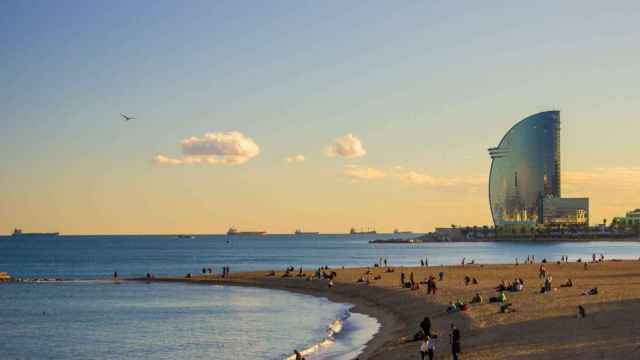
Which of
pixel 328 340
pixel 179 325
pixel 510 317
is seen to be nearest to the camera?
pixel 510 317

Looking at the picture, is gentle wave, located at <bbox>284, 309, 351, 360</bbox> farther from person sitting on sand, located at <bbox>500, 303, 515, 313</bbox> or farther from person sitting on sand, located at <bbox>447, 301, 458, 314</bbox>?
person sitting on sand, located at <bbox>500, 303, 515, 313</bbox>

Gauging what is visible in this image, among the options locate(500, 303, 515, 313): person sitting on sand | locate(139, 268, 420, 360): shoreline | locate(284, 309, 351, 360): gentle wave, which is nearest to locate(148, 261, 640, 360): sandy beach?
locate(139, 268, 420, 360): shoreline

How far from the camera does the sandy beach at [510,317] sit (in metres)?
30.8

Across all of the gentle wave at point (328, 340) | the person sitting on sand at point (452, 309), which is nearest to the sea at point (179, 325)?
the gentle wave at point (328, 340)

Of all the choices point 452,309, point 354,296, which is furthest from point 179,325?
point 354,296

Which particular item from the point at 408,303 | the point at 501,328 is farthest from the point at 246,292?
the point at 501,328

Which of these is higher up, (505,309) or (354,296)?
(505,309)

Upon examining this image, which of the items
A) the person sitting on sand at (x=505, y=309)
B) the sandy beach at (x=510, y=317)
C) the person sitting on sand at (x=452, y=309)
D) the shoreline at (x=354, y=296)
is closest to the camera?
the sandy beach at (x=510, y=317)

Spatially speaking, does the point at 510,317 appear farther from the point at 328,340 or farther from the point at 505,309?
the point at 328,340

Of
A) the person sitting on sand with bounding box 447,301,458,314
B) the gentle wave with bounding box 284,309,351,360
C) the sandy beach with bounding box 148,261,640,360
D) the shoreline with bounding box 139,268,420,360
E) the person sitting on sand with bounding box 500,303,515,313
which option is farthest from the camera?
→ the person sitting on sand with bounding box 447,301,458,314

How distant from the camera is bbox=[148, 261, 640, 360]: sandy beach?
30.8 m

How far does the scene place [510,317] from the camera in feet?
136

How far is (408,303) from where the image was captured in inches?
2205

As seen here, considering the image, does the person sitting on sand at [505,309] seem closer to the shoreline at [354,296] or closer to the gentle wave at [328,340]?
the shoreline at [354,296]
